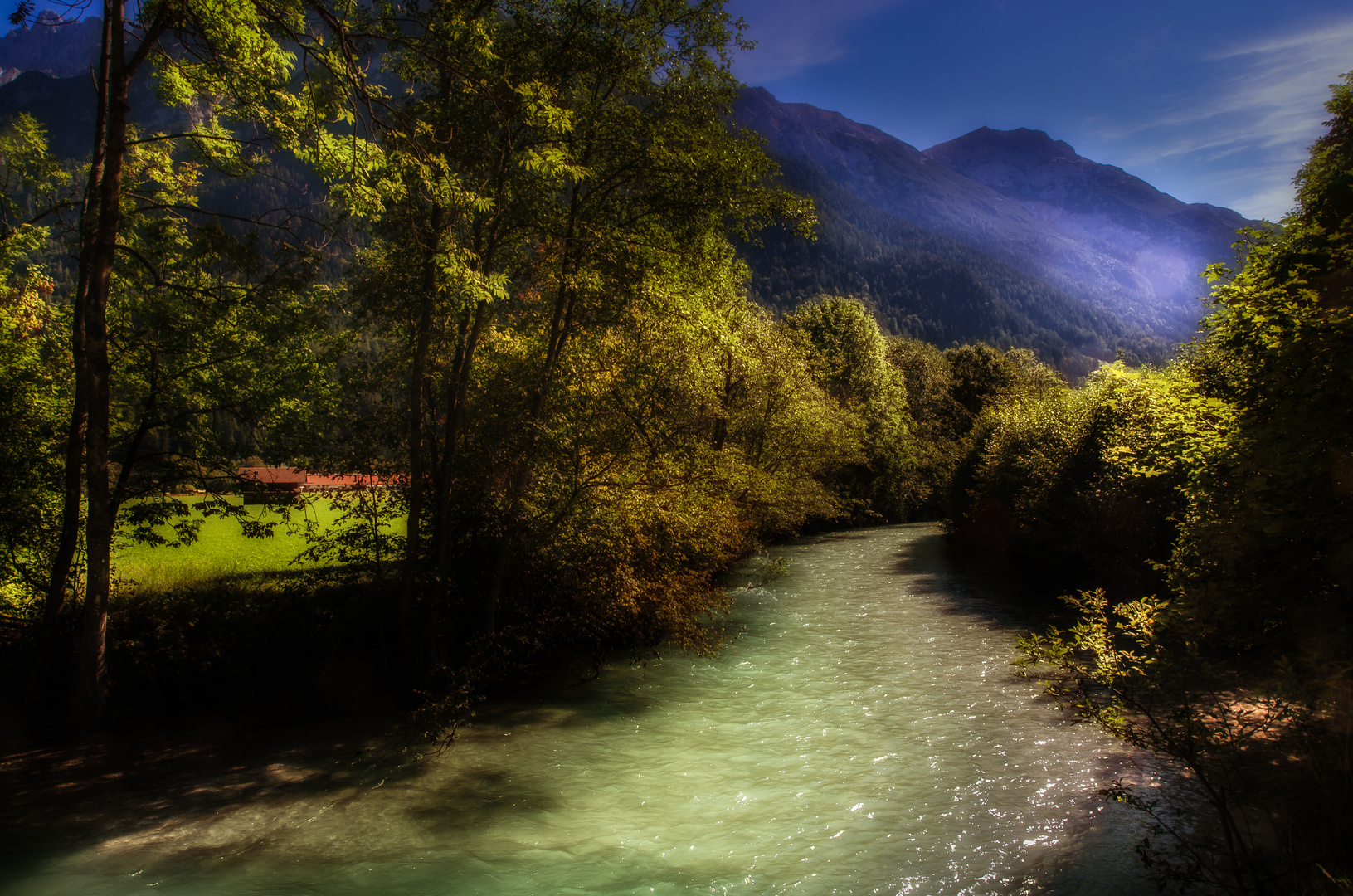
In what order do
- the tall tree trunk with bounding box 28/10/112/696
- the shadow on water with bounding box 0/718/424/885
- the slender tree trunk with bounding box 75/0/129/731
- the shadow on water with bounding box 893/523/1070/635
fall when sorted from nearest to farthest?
1. the shadow on water with bounding box 0/718/424/885
2. the slender tree trunk with bounding box 75/0/129/731
3. the tall tree trunk with bounding box 28/10/112/696
4. the shadow on water with bounding box 893/523/1070/635

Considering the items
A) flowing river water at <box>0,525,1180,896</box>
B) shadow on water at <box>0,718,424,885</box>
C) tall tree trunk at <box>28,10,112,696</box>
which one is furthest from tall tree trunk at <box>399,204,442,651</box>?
tall tree trunk at <box>28,10,112,696</box>

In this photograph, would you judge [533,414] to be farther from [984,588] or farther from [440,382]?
[984,588]

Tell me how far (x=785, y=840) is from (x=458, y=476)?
372 inches

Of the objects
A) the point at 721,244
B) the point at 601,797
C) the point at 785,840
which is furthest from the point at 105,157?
the point at 785,840

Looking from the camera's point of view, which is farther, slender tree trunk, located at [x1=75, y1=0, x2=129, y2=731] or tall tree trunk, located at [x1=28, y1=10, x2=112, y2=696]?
tall tree trunk, located at [x1=28, y1=10, x2=112, y2=696]

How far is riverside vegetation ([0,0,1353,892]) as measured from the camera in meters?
8.77

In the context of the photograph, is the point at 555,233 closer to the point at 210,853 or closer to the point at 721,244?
the point at 721,244

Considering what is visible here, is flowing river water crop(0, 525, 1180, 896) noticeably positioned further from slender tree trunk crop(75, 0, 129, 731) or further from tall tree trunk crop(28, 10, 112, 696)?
tall tree trunk crop(28, 10, 112, 696)

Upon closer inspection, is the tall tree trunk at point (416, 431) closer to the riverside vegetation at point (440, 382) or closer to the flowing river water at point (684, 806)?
the riverside vegetation at point (440, 382)

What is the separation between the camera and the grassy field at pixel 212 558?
14200 millimetres

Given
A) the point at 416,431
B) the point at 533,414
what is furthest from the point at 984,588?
the point at 416,431

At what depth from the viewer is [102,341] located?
1029cm

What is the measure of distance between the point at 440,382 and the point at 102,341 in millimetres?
5247

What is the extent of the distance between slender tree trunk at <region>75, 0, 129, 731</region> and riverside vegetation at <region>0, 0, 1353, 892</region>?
0.17 ft
